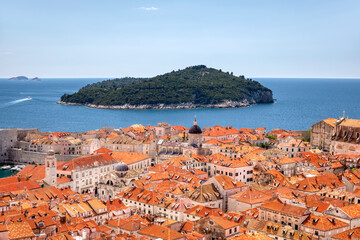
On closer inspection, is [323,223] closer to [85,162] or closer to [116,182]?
[116,182]

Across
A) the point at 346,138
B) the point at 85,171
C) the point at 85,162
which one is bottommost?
the point at 85,171

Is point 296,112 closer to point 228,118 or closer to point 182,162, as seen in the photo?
point 228,118

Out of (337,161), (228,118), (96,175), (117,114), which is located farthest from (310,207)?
(117,114)

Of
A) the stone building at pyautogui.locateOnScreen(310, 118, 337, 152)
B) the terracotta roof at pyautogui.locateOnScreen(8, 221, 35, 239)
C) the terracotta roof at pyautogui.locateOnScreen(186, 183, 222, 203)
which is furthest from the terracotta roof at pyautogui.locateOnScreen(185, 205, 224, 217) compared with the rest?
the stone building at pyautogui.locateOnScreen(310, 118, 337, 152)

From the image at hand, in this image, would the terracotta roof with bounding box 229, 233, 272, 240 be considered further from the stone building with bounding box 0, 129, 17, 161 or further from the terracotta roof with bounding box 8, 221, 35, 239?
the stone building with bounding box 0, 129, 17, 161

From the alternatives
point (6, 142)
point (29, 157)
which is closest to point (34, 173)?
point (29, 157)

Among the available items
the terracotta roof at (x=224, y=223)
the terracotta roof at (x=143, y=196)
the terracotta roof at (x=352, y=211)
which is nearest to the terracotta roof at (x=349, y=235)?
the terracotta roof at (x=352, y=211)
